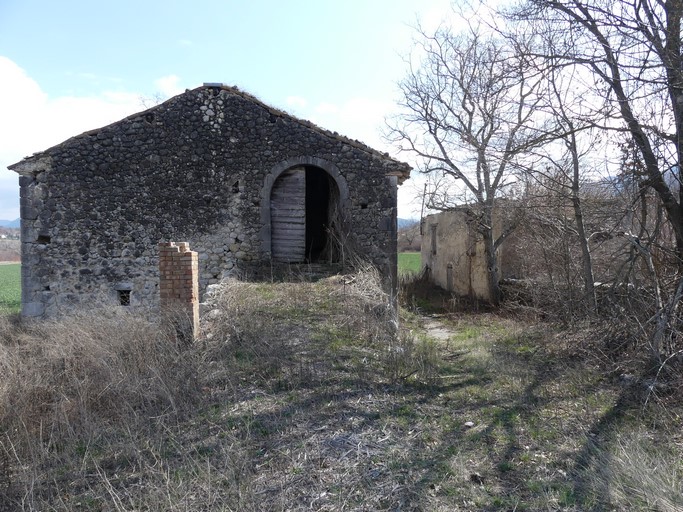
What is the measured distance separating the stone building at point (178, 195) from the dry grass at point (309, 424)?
154 inches

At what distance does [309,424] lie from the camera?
14.8ft

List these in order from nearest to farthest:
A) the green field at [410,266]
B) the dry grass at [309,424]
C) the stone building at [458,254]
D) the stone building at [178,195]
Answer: the dry grass at [309,424], the stone building at [178,195], the stone building at [458,254], the green field at [410,266]

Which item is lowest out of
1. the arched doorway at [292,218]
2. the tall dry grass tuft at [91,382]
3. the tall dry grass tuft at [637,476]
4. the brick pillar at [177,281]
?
the tall dry grass tuft at [637,476]

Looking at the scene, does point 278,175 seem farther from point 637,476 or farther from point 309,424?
point 637,476

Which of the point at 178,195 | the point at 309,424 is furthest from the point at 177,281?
the point at 178,195

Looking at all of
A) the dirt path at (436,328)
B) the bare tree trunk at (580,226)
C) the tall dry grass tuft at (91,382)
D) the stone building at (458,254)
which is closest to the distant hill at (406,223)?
the stone building at (458,254)

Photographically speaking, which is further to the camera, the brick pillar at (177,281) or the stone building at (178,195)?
the stone building at (178,195)

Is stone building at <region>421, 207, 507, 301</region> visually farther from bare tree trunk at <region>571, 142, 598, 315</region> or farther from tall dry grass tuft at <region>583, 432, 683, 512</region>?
tall dry grass tuft at <region>583, 432, 683, 512</region>

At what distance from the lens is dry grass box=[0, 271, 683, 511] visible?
11.6 feet

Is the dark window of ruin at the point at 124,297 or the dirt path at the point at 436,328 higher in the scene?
the dark window of ruin at the point at 124,297

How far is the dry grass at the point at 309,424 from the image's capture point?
3.53 metres

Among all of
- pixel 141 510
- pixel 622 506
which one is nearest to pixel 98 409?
pixel 141 510

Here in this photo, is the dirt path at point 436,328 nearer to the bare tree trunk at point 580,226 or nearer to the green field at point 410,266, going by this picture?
the bare tree trunk at point 580,226

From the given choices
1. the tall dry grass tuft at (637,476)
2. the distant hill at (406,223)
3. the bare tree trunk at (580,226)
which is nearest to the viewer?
the tall dry grass tuft at (637,476)
